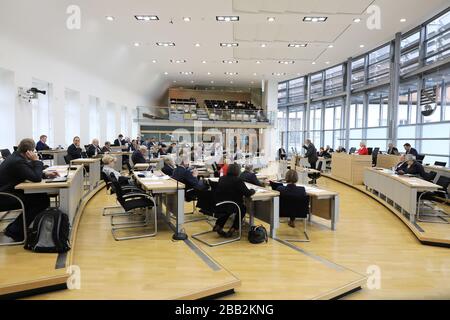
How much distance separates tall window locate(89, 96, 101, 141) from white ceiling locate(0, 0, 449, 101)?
1354 mm

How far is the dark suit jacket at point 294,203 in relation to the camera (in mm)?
5062

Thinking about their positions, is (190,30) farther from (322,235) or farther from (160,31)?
(322,235)

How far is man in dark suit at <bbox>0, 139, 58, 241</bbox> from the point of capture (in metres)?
4.18

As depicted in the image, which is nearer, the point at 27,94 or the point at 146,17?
the point at 27,94

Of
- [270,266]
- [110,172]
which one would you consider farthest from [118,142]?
[270,266]

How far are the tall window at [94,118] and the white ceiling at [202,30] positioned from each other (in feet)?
4.44

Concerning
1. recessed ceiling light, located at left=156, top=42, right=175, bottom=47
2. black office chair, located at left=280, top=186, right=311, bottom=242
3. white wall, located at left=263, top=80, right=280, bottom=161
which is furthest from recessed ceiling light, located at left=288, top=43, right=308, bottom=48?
white wall, located at left=263, top=80, right=280, bottom=161

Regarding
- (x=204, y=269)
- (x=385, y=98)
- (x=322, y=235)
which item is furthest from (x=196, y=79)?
(x=204, y=269)

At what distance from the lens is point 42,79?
10047 millimetres

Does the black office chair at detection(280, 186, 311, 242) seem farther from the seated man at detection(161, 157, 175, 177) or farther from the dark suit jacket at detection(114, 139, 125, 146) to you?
the dark suit jacket at detection(114, 139, 125, 146)

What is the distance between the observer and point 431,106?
9.61 m

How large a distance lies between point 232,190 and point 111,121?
13.7 metres

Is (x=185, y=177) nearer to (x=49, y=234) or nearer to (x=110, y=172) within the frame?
(x=110, y=172)

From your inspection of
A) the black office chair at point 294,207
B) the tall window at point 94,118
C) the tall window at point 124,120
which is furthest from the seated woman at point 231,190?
the tall window at point 124,120
